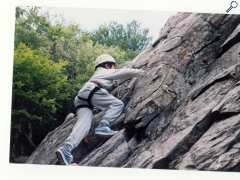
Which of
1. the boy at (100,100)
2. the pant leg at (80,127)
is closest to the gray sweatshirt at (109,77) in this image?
the boy at (100,100)

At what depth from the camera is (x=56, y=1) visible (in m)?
8.03

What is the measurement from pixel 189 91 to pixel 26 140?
7.16 ft

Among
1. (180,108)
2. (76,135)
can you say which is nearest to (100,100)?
(76,135)

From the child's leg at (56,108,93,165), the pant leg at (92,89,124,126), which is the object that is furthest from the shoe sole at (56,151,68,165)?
the pant leg at (92,89,124,126)

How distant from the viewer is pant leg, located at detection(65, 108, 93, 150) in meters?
7.85

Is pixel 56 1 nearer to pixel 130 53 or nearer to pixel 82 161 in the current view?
pixel 130 53

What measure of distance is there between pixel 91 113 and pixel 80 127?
238 millimetres

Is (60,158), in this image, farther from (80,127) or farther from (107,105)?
(107,105)

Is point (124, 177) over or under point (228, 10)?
under

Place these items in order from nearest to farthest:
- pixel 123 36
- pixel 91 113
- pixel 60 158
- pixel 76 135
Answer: pixel 60 158 < pixel 76 135 < pixel 91 113 < pixel 123 36

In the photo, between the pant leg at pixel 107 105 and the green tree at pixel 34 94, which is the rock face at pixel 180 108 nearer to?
the pant leg at pixel 107 105

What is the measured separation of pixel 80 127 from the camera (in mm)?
7914

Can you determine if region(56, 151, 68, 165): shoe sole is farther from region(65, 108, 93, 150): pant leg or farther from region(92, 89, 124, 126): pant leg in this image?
region(92, 89, 124, 126): pant leg

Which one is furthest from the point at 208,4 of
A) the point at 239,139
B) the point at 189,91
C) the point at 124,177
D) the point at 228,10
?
the point at 124,177
